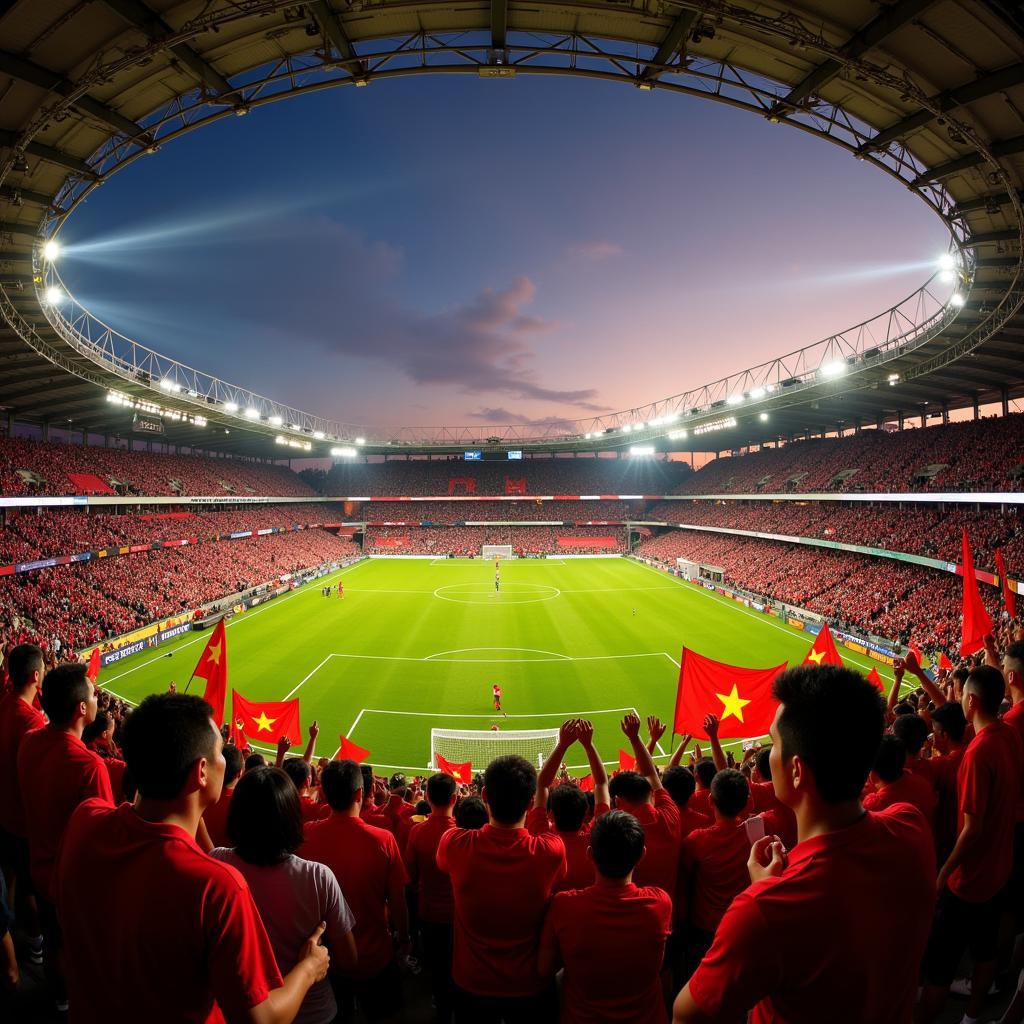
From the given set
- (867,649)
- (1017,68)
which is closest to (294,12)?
(1017,68)

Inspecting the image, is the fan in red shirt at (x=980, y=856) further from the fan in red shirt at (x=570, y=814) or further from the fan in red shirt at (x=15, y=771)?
the fan in red shirt at (x=15, y=771)

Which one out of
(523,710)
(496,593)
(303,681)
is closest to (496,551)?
(496,593)

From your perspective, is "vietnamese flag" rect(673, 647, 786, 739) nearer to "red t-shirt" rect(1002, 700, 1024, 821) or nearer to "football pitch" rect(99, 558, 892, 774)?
"football pitch" rect(99, 558, 892, 774)

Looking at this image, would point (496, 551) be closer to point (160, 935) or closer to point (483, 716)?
point (483, 716)

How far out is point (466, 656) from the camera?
1158 inches

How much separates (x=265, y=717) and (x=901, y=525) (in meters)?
38.6

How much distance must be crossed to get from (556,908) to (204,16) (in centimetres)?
1342

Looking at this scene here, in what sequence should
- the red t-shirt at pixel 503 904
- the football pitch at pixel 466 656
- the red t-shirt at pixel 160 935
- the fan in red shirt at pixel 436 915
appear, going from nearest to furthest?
the red t-shirt at pixel 160 935
the red t-shirt at pixel 503 904
the fan in red shirt at pixel 436 915
the football pitch at pixel 466 656

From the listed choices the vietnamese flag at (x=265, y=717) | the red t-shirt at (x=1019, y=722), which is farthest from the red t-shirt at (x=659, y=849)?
the vietnamese flag at (x=265, y=717)

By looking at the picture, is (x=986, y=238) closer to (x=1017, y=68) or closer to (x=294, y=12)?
(x=1017, y=68)

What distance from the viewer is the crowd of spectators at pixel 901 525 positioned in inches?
1107

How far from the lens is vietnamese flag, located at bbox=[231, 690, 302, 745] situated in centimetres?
1468

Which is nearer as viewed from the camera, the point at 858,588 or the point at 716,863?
the point at 716,863

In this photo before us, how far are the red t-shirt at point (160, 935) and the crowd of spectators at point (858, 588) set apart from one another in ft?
98.7
